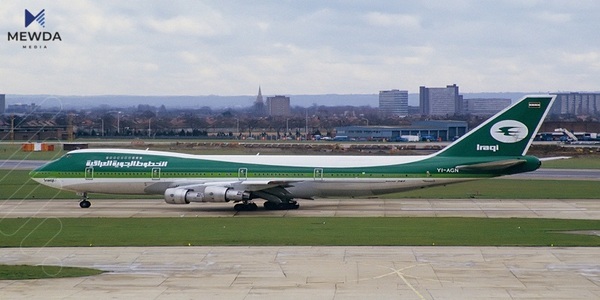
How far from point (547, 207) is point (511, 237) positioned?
15.5 meters

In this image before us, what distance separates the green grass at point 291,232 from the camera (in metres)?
40.1

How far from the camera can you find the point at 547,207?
56188 millimetres

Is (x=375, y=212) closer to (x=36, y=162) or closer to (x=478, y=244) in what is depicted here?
(x=478, y=244)

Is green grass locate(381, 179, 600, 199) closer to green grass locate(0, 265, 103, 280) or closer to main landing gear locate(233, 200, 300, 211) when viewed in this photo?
main landing gear locate(233, 200, 300, 211)

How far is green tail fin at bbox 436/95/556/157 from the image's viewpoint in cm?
5428

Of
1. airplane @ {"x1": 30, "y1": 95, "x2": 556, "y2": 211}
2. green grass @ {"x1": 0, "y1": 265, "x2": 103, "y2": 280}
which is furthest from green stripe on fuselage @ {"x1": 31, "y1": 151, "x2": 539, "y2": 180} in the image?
green grass @ {"x1": 0, "y1": 265, "x2": 103, "y2": 280}

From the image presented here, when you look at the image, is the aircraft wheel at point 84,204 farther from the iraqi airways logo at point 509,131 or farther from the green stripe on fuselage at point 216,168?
the iraqi airways logo at point 509,131

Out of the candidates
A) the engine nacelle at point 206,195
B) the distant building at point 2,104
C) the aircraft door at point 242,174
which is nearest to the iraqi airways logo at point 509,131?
the aircraft door at point 242,174

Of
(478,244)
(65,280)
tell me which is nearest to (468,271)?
(478,244)

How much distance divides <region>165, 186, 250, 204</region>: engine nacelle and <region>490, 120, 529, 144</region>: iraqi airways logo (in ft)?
46.2

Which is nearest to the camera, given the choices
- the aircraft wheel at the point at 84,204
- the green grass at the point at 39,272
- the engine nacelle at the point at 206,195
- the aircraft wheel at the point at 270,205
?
the green grass at the point at 39,272

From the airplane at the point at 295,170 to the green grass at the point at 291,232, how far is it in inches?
206

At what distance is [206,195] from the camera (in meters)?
54.3

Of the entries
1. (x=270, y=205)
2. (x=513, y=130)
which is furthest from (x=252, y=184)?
(x=513, y=130)
